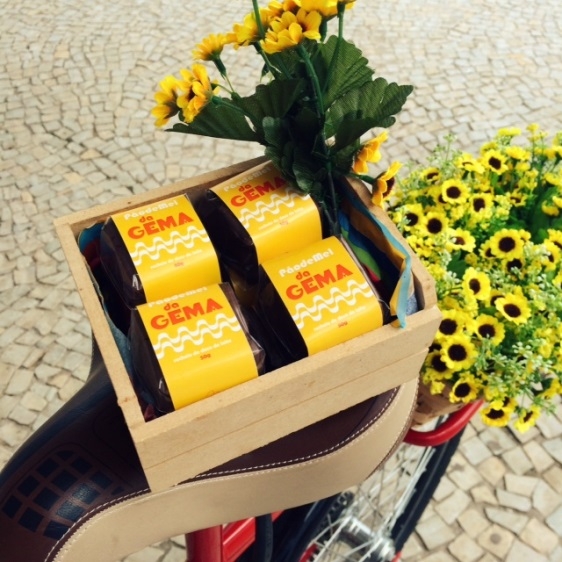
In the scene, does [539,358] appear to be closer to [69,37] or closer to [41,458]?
[41,458]

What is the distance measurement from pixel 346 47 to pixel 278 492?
28.5 inches

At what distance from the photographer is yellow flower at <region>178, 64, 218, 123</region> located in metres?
0.84

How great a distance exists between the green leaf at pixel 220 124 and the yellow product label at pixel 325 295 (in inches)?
7.9

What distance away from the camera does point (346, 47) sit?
0.87m

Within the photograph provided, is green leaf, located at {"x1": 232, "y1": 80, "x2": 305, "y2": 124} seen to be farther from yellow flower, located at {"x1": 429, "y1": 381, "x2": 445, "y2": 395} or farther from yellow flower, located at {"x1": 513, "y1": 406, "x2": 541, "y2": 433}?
yellow flower, located at {"x1": 513, "y1": 406, "x2": 541, "y2": 433}

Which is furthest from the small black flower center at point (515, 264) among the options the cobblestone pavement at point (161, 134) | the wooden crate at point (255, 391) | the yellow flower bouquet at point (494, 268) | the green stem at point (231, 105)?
the cobblestone pavement at point (161, 134)

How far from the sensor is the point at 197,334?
2.64 feet

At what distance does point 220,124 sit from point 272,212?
0.49ft

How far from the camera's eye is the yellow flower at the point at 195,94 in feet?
2.77

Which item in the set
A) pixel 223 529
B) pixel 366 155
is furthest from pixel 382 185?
pixel 223 529

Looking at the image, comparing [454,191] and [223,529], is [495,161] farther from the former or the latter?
[223,529]

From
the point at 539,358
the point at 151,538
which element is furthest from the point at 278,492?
the point at 539,358

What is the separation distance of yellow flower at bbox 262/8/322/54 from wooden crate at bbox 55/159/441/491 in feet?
0.87

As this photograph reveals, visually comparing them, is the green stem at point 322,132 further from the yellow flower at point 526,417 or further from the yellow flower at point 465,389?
the yellow flower at point 526,417
